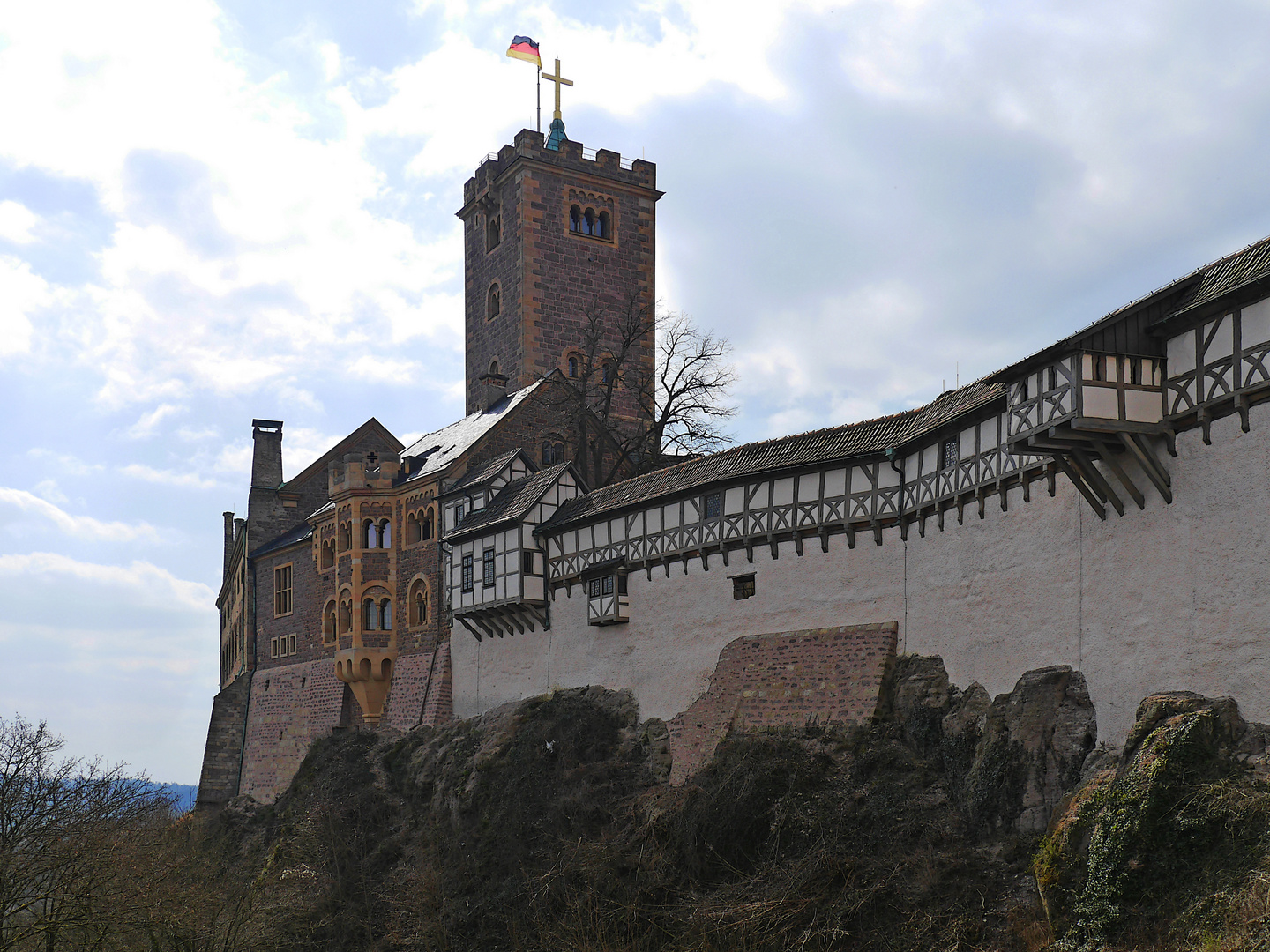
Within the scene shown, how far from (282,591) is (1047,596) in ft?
103

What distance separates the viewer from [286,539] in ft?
→ 154

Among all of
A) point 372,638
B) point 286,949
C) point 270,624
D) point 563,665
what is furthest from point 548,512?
A: point 270,624

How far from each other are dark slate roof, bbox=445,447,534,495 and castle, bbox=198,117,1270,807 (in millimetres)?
98

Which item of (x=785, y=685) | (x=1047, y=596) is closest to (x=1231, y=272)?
(x=1047, y=596)

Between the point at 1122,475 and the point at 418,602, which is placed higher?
the point at 1122,475

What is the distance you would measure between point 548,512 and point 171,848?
43.1ft

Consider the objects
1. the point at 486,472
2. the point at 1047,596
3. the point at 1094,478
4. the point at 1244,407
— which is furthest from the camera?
the point at 486,472

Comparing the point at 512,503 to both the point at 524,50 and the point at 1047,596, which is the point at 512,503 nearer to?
the point at 1047,596

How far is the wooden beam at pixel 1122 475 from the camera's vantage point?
18422 millimetres

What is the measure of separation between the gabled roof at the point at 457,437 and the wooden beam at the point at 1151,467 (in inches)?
921

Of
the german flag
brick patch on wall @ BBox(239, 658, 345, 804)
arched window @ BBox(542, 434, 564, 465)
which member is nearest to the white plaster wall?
arched window @ BBox(542, 434, 564, 465)

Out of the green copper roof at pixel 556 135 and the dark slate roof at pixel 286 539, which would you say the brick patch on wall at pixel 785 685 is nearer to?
the dark slate roof at pixel 286 539

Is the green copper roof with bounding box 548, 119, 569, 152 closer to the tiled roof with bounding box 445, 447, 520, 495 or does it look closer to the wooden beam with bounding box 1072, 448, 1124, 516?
the tiled roof with bounding box 445, 447, 520, 495

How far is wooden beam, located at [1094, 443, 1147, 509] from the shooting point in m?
18.4
